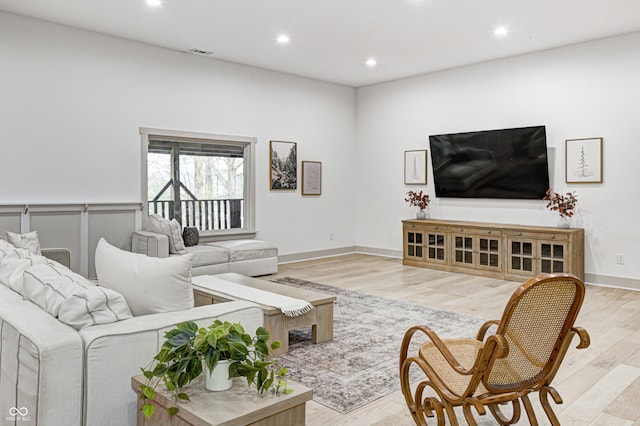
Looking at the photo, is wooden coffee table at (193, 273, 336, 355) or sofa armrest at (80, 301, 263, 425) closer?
sofa armrest at (80, 301, 263, 425)

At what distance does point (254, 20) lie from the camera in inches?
222

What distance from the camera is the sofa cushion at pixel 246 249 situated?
6.79 metres

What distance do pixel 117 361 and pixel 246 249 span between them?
4.91m

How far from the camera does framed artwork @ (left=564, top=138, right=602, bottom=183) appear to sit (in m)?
6.37

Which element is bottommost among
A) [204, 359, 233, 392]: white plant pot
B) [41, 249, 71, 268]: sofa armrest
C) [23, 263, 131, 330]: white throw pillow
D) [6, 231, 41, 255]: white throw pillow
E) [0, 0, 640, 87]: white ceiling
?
[204, 359, 233, 392]: white plant pot

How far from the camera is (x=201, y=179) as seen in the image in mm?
7402

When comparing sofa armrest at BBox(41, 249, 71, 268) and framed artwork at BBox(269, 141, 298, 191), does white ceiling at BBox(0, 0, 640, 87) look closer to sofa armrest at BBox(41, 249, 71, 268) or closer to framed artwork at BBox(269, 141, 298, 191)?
framed artwork at BBox(269, 141, 298, 191)

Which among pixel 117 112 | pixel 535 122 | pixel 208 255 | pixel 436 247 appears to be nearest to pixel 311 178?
pixel 436 247

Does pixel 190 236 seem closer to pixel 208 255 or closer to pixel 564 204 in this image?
pixel 208 255

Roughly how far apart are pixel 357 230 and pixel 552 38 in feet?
15.2

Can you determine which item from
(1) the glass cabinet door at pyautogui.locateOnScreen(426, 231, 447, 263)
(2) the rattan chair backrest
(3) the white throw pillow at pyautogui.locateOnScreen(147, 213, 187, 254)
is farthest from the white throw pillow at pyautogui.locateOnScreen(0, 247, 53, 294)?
(1) the glass cabinet door at pyautogui.locateOnScreen(426, 231, 447, 263)

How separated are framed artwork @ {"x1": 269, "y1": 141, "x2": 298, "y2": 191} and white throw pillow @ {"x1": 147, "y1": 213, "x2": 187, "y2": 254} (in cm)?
212

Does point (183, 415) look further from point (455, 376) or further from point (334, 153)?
point (334, 153)

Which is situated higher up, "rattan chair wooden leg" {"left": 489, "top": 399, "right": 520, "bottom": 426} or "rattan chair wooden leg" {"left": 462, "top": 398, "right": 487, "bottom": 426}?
"rattan chair wooden leg" {"left": 462, "top": 398, "right": 487, "bottom": 426}
